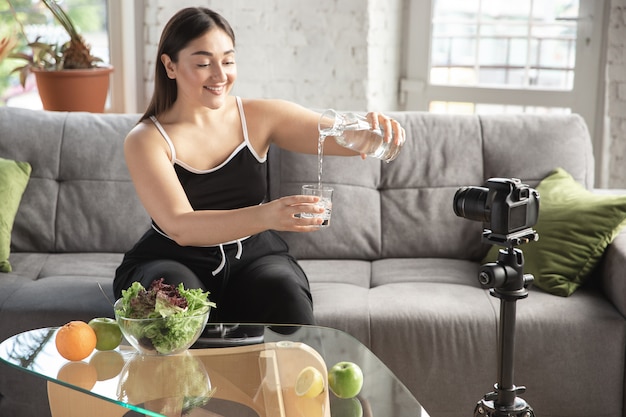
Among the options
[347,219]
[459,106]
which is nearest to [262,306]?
A: [347,219]

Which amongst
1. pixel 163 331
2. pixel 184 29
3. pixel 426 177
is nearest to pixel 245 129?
pixel 184 29

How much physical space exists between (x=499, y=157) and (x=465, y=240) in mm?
318

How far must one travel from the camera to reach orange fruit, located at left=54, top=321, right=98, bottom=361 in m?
Answer: 1.77

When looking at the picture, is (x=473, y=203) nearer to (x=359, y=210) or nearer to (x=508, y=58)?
(x=359, y=210)

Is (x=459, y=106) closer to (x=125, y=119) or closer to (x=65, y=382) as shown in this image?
(x=125, y=119)

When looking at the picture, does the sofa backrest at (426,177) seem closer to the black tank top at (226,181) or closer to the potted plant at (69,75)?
the black tank top at (226,181)

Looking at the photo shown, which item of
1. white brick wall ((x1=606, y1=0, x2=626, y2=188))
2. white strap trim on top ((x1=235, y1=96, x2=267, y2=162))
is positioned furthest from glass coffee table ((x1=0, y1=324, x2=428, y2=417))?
white brick wall ((x1=606, y1=0, x2=626, y2=188))

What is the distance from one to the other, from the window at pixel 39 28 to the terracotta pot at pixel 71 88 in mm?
353

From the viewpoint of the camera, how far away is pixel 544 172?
2941 millimetres

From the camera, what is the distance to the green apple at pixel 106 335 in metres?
1.84

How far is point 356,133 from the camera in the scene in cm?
223

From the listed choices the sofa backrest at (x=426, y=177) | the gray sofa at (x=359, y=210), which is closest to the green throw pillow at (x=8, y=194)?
the gray sofa at (x=359, y=210)

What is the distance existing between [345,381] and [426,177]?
1.40 meters

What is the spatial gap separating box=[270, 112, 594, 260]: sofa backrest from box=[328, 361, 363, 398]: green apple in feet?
4.00
